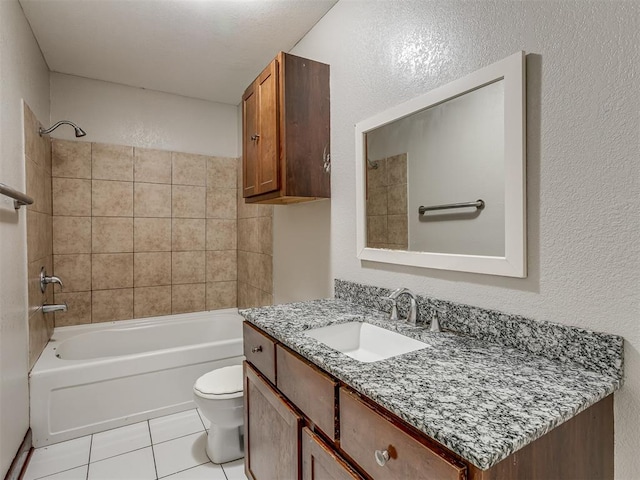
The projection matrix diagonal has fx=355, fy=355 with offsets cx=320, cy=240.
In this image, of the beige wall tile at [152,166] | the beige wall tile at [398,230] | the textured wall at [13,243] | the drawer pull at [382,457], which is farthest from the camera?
the beige wall tile at [152,166]

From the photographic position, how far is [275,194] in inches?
74.9

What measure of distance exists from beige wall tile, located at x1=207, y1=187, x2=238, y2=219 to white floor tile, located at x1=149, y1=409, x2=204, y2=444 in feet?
5.82

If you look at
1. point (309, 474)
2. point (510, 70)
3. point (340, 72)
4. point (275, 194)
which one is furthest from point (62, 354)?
point (510, 70)

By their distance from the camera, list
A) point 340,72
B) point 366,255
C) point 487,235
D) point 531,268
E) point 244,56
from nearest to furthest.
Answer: point 531,268 < point 487,235 < point 366,255 < point 340,72 < point 244,56

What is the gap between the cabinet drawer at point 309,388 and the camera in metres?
0.98

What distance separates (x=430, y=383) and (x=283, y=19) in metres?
2.09

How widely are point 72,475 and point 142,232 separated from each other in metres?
1.86

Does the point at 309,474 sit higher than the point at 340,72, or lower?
lower

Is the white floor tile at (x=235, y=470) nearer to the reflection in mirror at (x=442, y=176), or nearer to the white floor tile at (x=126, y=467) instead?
the white floor tile at (x=126, y=467)

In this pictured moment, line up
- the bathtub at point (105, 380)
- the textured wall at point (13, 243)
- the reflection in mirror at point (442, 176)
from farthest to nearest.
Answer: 1. the bathtub at point (105, 380)
2. the textured wall at point (13, 243)
3. the reflection in mirror at point (442, 176)

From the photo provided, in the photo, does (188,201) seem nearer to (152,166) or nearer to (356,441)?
(152,166)

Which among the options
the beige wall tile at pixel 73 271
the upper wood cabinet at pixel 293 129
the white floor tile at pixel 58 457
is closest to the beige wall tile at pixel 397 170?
the upper wood cabinet at pixel 293 129

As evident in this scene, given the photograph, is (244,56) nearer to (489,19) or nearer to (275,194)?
(275,194)

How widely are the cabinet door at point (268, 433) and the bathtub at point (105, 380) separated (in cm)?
97
